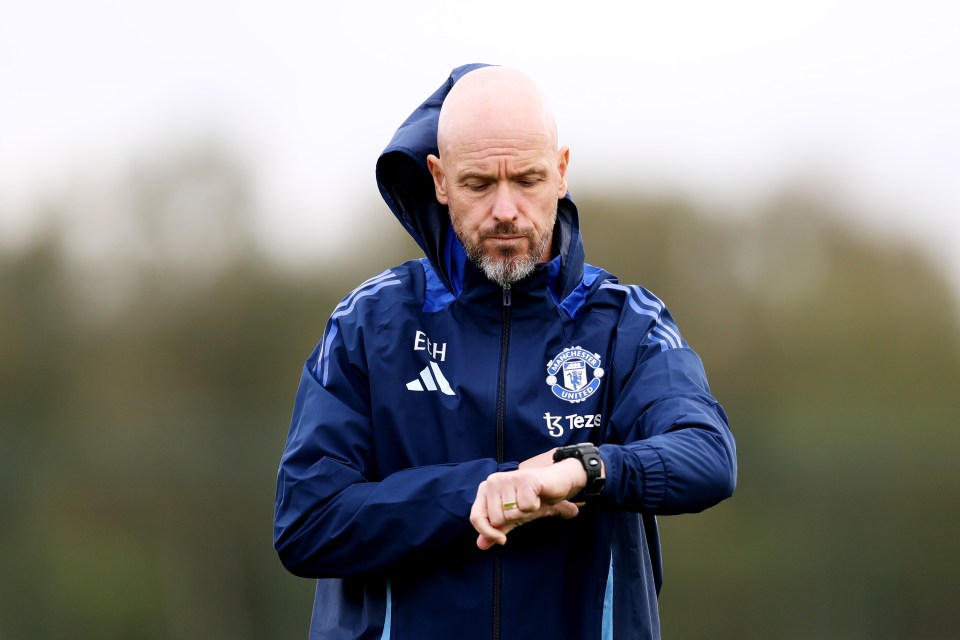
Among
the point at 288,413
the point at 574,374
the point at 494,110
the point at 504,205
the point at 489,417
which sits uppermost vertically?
the point at 288,413

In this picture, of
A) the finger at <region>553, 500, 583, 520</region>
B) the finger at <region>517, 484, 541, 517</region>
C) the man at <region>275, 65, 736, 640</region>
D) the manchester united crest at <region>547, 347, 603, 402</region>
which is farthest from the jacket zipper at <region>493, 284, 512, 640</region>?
the finger at <region>517, 484, 541, 517</region>

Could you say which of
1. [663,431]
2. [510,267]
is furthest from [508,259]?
[663,431]

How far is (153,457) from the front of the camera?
15203mm

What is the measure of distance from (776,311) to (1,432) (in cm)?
1071

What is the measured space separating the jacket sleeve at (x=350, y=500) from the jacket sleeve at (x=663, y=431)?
1.04 ft

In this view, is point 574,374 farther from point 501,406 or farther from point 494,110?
point 494,110

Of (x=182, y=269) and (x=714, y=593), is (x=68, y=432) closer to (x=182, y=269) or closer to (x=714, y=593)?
(x=182, y=269)

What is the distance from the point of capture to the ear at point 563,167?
9.48 feet

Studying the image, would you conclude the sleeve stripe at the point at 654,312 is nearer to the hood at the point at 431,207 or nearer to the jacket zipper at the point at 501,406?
the hood at the point at 431,207

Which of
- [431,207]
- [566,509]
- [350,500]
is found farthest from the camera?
[431,207]

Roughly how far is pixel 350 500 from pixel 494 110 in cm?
95

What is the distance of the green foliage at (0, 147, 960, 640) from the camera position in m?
14.9

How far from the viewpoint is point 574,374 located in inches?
109

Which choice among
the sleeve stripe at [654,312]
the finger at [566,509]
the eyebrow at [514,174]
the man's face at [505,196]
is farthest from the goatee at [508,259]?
the finger at [566,509]
